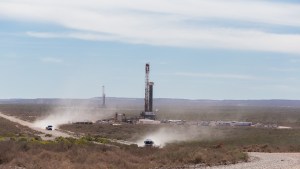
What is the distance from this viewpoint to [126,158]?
129 ft

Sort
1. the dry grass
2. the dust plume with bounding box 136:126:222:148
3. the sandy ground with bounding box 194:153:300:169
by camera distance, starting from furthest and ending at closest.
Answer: the dust plume with bounding box 136:126:222:148
the sandy ground with bounding box 194:153:300:169
the dry grass

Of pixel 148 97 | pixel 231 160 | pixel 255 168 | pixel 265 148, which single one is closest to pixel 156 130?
pixel 148 97

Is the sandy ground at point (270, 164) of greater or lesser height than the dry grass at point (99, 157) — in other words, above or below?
below

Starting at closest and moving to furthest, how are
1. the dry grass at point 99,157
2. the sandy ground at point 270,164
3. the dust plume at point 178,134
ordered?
the dry grass at point 99,157 < the sandy ground at point 270,164 < the dust plume at point 178,134

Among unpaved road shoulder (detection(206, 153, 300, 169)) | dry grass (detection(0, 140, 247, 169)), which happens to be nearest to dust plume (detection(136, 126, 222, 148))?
dry grass (detection(0, 140, 247, 169))

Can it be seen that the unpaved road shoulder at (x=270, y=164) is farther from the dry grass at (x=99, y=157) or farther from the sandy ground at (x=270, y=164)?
the dry grass at (x=99, y=157)

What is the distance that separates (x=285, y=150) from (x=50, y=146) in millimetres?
25734

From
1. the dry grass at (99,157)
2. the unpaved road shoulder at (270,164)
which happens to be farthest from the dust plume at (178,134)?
the unpaved road shoulder at (270,164)

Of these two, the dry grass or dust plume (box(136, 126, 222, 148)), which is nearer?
the dry grass

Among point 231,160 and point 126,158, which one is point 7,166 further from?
point 231,160

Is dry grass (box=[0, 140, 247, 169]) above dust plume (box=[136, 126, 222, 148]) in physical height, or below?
above

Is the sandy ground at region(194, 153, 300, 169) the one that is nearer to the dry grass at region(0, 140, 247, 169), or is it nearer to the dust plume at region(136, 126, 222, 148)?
the dry grass at region(0, 140, 247, 169)

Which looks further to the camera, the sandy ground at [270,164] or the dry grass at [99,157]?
the sandy ground at [270,164]

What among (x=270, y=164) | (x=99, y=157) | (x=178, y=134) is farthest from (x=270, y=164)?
(x=178, y=134)
